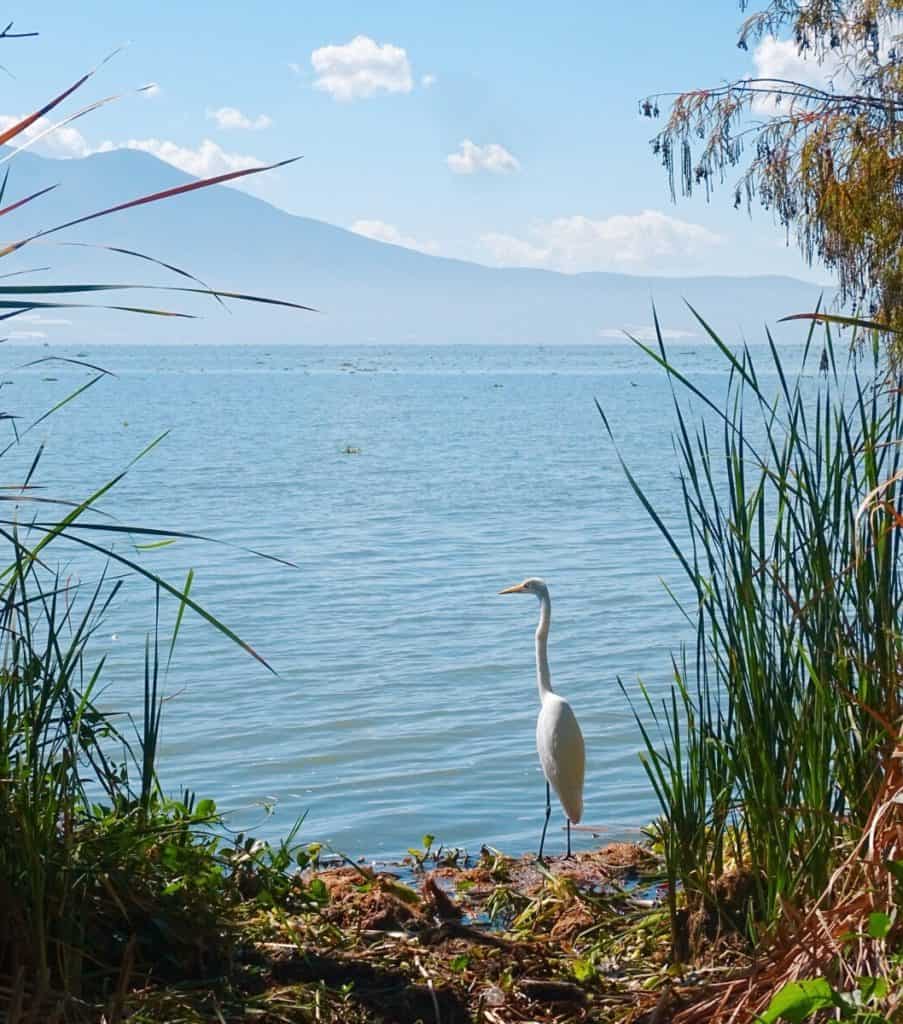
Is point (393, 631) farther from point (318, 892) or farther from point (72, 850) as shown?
point (72, 850)

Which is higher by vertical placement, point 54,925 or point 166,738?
point 54,925

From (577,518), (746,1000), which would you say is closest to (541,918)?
(746,1000)

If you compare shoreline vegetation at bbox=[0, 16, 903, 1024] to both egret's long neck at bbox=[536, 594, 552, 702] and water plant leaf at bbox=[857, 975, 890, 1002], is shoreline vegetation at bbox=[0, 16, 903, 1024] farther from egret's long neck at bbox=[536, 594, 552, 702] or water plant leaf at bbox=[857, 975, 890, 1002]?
egret's long neck at bbox=[536, 594, 552, 702]

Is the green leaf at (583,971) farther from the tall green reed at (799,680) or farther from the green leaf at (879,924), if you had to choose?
the green leaf at (879,924)

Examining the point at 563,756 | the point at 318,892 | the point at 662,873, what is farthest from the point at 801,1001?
the point at 563,756

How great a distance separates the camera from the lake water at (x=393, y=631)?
5750 millimetres

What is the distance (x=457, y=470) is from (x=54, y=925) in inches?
763

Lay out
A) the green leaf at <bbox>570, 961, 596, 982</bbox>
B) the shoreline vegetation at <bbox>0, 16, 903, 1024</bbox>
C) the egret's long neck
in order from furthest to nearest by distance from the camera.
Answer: the egret's long neck → the green leaf at <bbox>570, 961, 596, 982</bbox> → the shoreline vegetation at <bbox>0, 16, 903, 1024</bbox>

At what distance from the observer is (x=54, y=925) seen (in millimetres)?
2430

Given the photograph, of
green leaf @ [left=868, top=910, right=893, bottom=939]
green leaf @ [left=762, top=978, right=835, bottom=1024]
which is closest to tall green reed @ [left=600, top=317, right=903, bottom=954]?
green leaf @ [left=868, top=910, right=893, bottom=939]

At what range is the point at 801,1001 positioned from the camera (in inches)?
77.7

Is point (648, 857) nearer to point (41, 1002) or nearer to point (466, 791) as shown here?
point (466, 791)

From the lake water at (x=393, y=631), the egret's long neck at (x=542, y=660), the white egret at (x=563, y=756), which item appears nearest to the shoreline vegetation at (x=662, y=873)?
the lake water at (x=393, y=631)

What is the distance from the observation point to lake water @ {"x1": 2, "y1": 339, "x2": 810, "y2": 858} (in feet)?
18.9
